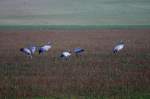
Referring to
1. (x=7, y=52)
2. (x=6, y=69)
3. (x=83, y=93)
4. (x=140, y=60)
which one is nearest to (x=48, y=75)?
(x=6, y=69)

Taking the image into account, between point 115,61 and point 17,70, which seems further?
point 115,61

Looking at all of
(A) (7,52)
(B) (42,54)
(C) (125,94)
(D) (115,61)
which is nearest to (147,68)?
(D) (115,61)

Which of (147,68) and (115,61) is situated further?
(115,61)

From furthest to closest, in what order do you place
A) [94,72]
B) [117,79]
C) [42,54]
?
[42,54]
[94,72]
[117,79]

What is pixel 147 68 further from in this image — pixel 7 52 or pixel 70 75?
pixel 7 52

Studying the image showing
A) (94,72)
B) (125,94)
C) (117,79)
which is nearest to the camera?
(125,94)

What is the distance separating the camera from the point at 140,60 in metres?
19.9

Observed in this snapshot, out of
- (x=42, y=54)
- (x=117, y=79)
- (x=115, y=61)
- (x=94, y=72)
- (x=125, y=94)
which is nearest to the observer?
(x=125, y=94)

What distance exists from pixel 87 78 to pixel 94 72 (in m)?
1.17

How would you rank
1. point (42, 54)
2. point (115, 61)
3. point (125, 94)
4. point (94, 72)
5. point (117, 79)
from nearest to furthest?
point (125, 94) < point (117, 79) < point (94, 72) < point (115, 61) < point (42, 54)

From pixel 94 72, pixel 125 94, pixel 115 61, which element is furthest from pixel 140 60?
pixel 125 94

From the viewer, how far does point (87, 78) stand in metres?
15.7

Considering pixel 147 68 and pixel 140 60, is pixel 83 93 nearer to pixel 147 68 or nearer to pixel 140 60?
pixel 147 68

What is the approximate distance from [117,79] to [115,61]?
13.2ft
